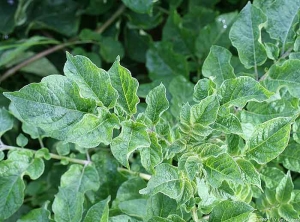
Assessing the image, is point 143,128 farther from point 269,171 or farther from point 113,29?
point 113,29

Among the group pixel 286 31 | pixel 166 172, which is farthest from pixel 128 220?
pixel 286 31

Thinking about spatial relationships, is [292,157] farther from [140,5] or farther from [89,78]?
[140,5]

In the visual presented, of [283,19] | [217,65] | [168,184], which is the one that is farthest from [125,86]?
[283,19]

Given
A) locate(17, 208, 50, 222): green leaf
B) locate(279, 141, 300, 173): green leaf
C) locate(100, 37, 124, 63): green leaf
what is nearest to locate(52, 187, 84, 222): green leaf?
locate(17, 208, 50, 222): green leaf

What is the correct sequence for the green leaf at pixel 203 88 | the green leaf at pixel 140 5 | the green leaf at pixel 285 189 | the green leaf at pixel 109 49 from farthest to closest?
the green leaf at pixel 109 49
the green leaf at pixel 140 5
the green leaf at pixel 285 189
the green leaf at pixel 203 88

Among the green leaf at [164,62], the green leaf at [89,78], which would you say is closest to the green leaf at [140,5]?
the green leaf at [164,62]

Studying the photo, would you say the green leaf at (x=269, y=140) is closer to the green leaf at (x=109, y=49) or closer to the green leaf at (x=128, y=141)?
the green leaf at (x=128, y=141)
